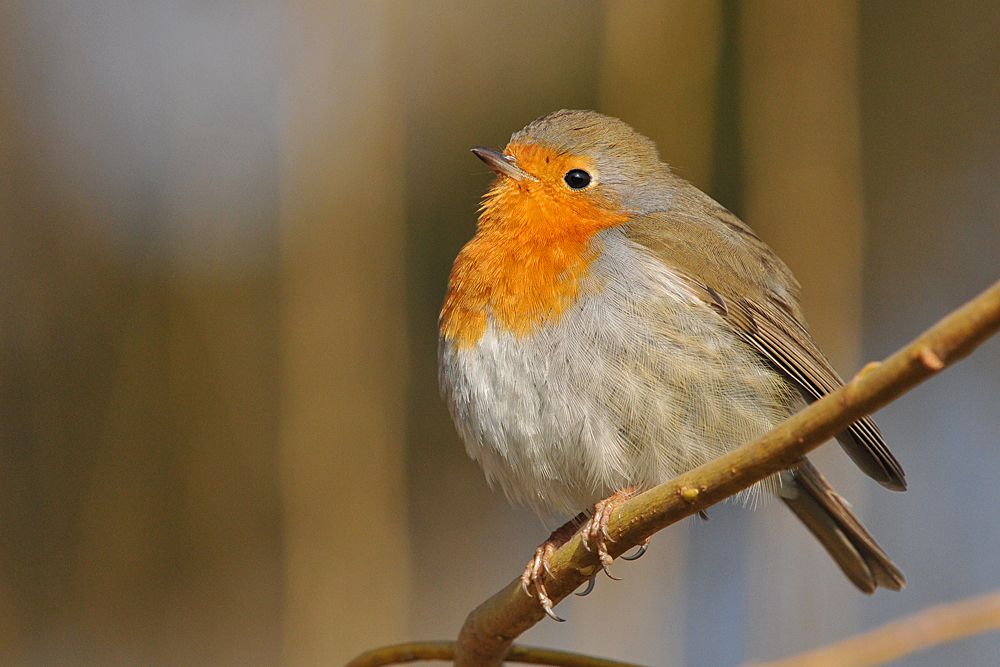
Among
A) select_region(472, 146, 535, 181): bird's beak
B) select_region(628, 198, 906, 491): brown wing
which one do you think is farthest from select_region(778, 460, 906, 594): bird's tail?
select_region(472, 146, 535, 181): bird's beak

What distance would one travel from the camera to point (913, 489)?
13.6ft

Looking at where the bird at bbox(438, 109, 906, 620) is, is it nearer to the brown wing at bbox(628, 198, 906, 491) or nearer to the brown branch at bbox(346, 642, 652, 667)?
the brown wing at bbox(628, 198, 906, 491)

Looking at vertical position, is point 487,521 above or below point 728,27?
below

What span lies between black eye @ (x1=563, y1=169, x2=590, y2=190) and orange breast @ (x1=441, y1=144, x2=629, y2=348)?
0.02 meters

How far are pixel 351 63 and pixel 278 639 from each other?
8.91ft

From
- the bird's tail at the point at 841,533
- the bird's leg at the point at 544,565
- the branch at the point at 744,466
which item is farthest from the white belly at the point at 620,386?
the branch at the point at 744,466

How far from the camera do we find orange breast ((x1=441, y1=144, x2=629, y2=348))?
2426mm

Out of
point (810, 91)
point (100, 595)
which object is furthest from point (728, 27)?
point (100, 595)

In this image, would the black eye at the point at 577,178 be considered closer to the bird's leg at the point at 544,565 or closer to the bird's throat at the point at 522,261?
the bird's throat at the point at 522,261

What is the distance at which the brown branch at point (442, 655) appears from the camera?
1.46 metres

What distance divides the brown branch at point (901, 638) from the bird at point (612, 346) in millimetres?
742

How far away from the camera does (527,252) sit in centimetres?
254

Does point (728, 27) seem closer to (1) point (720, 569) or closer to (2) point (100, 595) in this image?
(1) point (720, 569)

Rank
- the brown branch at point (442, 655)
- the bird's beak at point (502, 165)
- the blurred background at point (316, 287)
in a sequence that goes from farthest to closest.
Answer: the blurred background at point (316, 287) → the bird's beak at point (502, 165) → the brown branch at point (442, 655)
